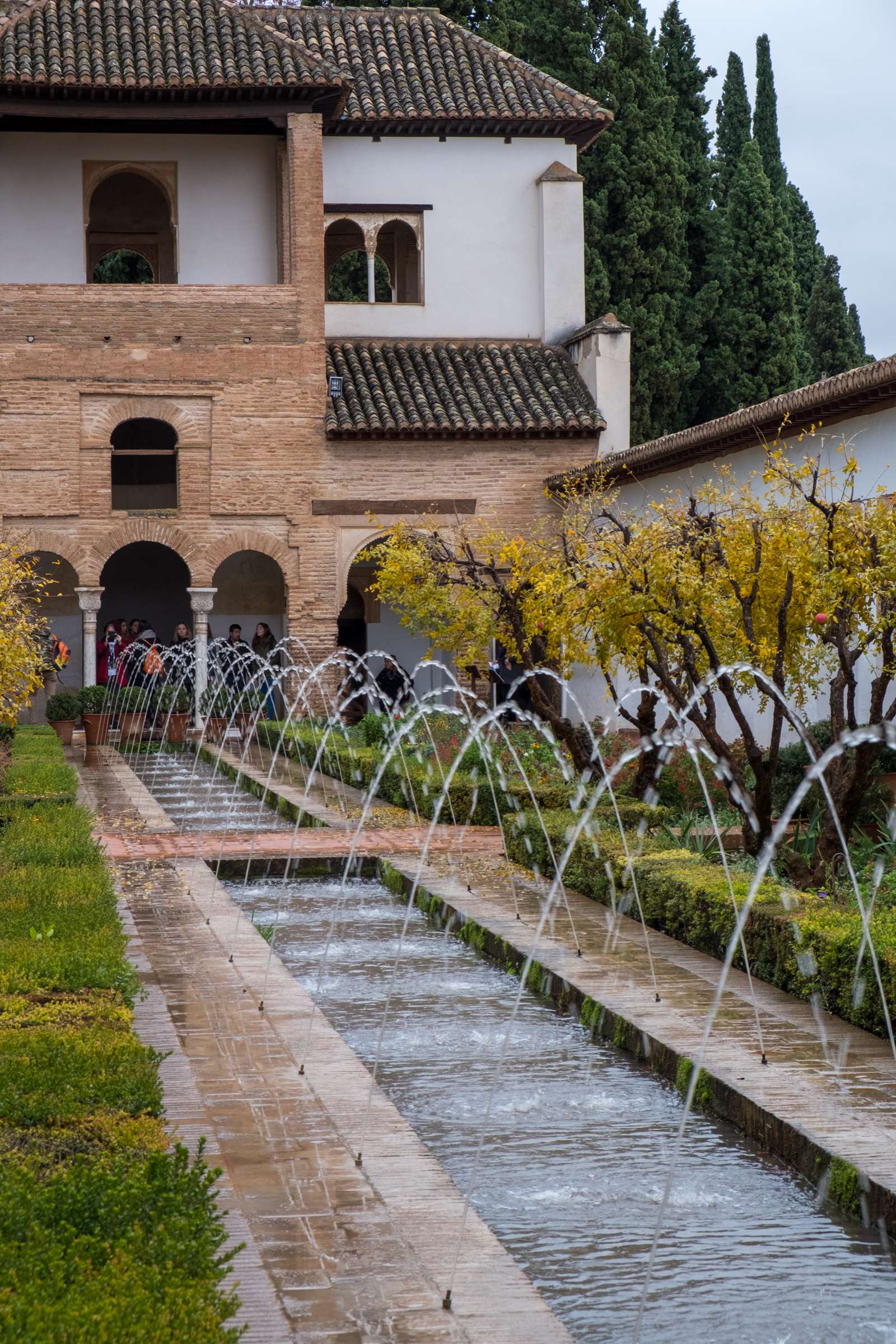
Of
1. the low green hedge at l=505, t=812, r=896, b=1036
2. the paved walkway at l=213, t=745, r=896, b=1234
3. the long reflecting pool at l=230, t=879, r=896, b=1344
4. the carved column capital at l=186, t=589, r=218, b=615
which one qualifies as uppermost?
the carved column capital at l=186, t=589, r=218, b=615

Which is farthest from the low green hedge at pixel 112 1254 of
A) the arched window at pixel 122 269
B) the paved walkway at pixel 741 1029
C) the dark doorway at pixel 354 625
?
the arched window at pixel 122 269

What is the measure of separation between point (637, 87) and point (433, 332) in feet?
23.0

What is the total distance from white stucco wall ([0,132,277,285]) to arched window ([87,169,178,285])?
2.09 m

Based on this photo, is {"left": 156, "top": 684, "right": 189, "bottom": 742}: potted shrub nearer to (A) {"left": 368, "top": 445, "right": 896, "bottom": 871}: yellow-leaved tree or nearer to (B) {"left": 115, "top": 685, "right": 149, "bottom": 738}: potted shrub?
Answer: (B) {"left": 115, "top": 685, "right": 149, "bottom": 738}: potted shrub

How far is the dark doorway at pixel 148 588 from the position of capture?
2553 centimetres

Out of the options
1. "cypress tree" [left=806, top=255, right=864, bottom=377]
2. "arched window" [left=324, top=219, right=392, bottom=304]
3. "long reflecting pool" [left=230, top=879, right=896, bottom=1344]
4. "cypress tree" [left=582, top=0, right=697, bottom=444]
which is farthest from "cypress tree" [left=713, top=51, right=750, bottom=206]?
"long reflecting pool" [left=230, top=879, right=896, bottom=1344]

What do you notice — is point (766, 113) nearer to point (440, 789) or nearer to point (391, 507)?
point (391, 507)

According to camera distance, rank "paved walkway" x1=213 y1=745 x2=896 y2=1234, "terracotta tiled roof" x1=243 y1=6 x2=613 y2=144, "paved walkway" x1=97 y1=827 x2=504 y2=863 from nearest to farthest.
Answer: "paved walkway" x1=213 y1=745 x2=896 y2=1234 → "paved walkway" x1=97 y1=827 x2=504 y2=863 → "terracotta tiled roof" x1=243 y1=6 x2=613 y2=144

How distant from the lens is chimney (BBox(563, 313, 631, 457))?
886 inches

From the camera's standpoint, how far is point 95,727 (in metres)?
19.8

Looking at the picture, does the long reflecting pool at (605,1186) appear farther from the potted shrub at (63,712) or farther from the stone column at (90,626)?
the stone column at (90,626)

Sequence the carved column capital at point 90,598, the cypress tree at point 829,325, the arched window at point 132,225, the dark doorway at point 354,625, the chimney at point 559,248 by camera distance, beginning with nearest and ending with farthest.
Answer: the carved column capital at point 90,598 < the chimney at point 559,248 < the arched window at point 132,225 < the dark doorway at point 354,625 < the cypress tree at point 829,325

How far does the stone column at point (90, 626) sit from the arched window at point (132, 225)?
561cm

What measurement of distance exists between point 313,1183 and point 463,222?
21.1 m
